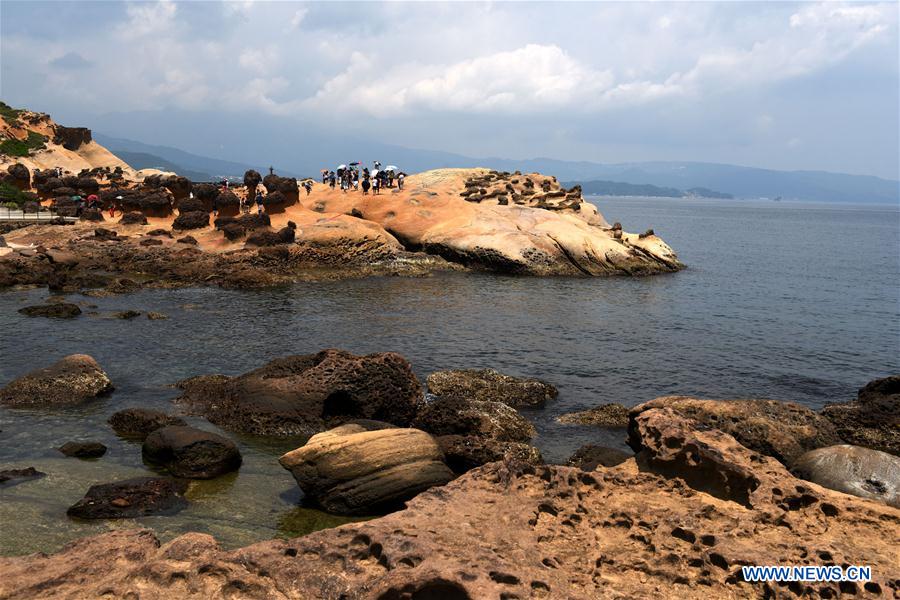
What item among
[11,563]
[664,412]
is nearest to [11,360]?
[11,563]

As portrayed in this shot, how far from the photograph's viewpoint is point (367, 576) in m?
7.36

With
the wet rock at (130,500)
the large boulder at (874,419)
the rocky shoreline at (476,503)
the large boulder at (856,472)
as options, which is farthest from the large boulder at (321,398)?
the large boulder at (874,419)

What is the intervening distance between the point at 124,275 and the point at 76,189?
25.7 metres

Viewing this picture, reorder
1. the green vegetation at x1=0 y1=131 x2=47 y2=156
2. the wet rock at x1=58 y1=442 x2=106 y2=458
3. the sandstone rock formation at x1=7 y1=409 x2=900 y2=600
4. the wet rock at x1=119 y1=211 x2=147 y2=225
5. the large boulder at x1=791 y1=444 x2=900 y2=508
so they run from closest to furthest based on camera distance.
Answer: the sandstone rock formation at x1=7 y1=409 x2=900 y2=600, the large boulder at x1=791 y1=444 x2=900 y2=508, the wet rock at x1=58 y1=442 x2=106 y2=458, the wet rock at x1=119 y1=211 x2=147 y2=225, the green vegetation at x1=0 y1=131 x2=47 y2=156

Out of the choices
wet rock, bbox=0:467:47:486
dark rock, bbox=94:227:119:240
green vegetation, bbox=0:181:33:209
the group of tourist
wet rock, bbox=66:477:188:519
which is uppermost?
the group of tourist

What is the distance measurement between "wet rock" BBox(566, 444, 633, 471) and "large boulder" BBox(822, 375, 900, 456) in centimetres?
768

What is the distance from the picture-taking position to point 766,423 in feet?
50.6

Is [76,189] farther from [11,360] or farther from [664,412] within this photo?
[664,412]

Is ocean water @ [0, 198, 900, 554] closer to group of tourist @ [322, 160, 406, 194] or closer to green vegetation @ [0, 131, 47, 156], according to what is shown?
group of tourist @ [322, 160, 406, 194]

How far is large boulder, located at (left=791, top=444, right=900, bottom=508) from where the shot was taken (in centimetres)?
1245

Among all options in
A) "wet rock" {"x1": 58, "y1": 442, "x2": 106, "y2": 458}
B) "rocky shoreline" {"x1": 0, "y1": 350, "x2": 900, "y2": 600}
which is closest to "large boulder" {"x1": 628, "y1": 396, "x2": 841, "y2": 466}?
"rocky shoreline" {"x1": 0, "y1": 350, "x2": 900, "y2": 600}

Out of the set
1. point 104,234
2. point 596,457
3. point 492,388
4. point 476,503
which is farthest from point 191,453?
point 104,234

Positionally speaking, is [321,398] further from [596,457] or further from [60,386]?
[60,386]

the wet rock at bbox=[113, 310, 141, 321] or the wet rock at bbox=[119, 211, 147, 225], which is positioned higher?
the wet rock at bbox=[119, 211, 147, 225]
